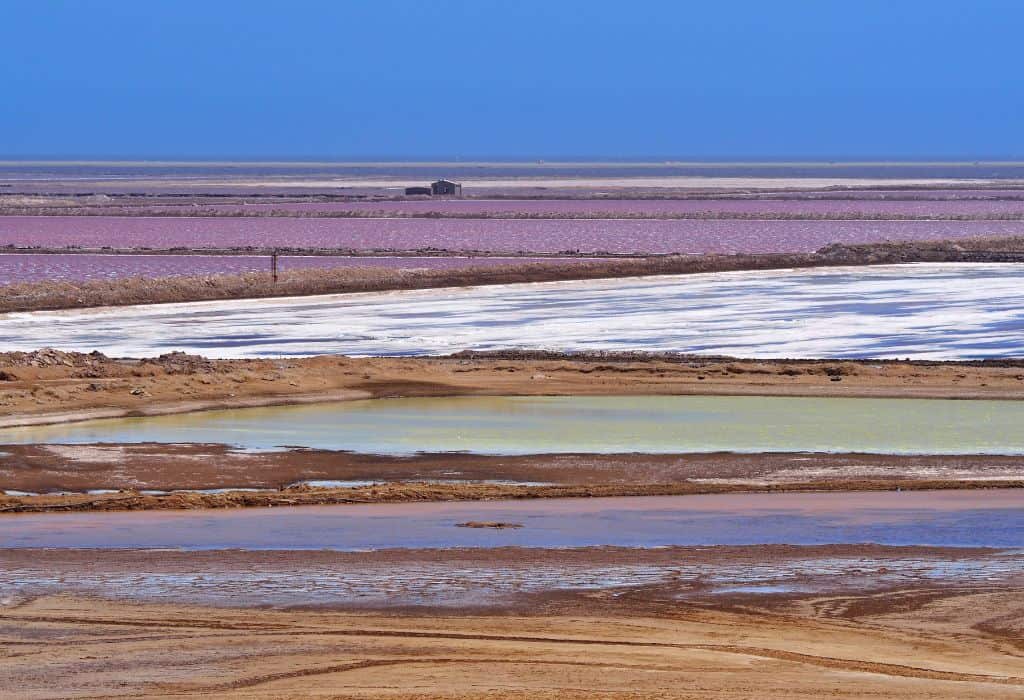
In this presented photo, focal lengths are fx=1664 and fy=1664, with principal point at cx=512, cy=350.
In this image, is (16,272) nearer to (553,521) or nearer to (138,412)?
(138,412)

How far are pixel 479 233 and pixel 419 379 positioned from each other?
4464cm

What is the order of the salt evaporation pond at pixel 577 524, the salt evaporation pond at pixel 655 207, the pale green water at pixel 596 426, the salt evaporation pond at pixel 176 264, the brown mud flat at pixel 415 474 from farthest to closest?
1. the salt evaporation pond at pixel 655 207
2. the salt evaporation pond at pixel 176 264
3. the pale green water at pixel 596 426
4. the brown mud flat at pixel 415 474
5. the salt evaporation pond at pixel 577 524

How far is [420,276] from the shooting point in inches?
1686

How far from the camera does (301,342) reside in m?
29.5

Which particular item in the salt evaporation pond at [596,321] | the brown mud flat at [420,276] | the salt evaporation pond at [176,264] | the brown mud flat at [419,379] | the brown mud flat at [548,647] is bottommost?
the brown mud flat at [548,647]

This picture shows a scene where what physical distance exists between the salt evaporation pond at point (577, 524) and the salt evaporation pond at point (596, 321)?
11.8 meters

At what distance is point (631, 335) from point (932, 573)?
1804 cm

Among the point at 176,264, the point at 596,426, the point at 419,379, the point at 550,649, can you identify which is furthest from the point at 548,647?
the point at 176,264

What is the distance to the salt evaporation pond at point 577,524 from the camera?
14125 millimetres

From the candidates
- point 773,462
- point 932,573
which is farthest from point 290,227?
point 932,573

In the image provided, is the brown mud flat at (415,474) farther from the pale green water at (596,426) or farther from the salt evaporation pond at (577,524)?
the pale green water at (596,426)

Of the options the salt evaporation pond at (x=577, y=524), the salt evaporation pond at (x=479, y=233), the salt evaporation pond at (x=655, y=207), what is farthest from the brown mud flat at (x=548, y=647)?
the salt evaporation pond at (x=655, y=207)

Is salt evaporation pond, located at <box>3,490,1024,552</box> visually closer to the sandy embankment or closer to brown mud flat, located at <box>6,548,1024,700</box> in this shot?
brown mud flat, located at <box>6,548,1024,700</box>

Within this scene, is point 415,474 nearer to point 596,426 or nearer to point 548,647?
point 596,426
